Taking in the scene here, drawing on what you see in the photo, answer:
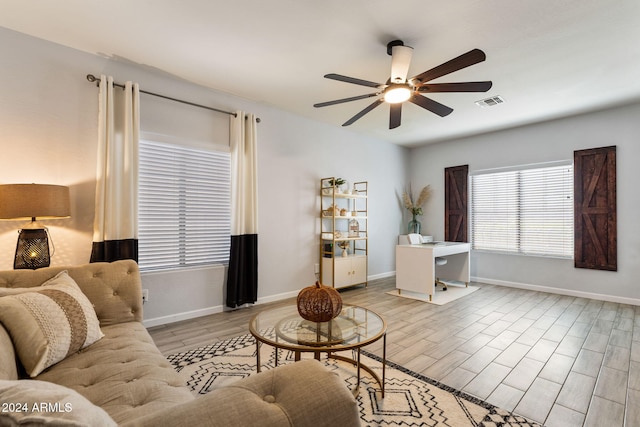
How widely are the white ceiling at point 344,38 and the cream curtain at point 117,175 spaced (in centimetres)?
45

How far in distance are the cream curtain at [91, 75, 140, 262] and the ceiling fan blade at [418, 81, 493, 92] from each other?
2.78m

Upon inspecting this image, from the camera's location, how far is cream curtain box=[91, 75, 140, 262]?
2861 mm

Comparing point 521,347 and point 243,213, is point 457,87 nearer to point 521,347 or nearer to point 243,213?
point 521,347

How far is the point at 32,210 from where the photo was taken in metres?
2.20

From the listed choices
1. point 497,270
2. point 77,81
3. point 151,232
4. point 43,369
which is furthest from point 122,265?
point 497,270

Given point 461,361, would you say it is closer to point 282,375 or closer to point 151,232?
point 282,375

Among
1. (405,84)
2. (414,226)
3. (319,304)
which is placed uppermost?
(405,84)

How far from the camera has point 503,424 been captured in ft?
5.80

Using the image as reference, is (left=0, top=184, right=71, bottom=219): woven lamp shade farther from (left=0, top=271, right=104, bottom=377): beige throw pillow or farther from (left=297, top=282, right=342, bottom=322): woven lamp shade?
(left=297, top=282, right=342, bottom=322): woven lamp shade

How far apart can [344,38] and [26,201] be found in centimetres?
277

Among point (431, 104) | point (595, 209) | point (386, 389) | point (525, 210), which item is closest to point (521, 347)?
point (386, 389)

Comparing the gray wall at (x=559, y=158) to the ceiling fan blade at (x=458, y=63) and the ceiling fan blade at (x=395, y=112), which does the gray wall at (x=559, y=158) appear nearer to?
the ceiling fan blade at (x=395, y=112)

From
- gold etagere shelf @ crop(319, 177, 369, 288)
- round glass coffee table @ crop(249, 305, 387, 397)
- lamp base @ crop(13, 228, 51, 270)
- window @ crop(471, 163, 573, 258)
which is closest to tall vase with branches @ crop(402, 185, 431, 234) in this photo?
window @ crop(471, 163, 573, 258)

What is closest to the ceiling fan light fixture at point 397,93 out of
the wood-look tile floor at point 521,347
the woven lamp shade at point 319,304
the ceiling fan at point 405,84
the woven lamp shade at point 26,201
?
the ceiling fan at point 405,84
